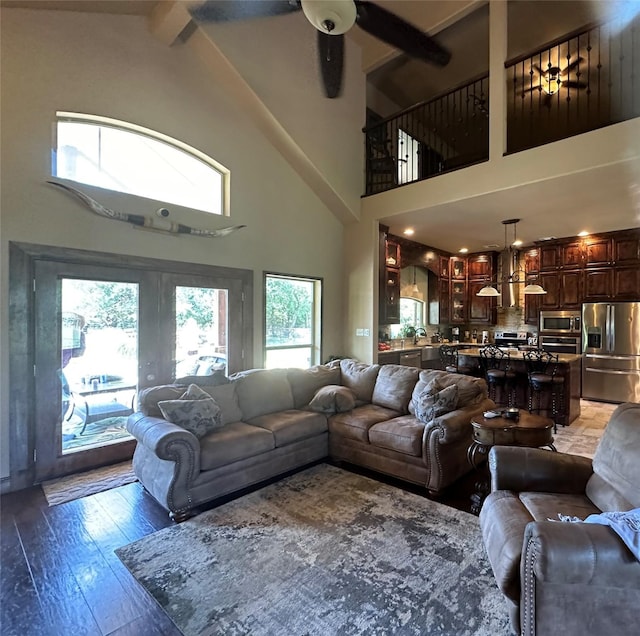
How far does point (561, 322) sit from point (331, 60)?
655cm

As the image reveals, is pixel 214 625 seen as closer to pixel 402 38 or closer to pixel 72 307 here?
pixel 72 307

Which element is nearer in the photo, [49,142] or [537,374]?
[49,142]

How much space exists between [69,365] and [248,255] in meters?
2.44

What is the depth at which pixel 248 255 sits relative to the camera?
195 inches

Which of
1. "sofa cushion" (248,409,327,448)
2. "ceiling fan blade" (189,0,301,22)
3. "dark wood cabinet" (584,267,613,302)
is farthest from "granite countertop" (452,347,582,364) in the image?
"ceiling fan blade" (189,0,301,22)

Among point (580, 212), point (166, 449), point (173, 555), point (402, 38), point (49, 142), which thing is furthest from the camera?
point (580, 212)

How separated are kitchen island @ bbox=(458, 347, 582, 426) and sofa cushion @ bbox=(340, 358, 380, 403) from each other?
7.42ft

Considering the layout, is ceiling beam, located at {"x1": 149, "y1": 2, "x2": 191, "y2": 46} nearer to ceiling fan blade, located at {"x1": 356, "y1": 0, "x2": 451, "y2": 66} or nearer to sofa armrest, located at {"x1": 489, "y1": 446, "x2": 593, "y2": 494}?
ceiling fan blade, located at {"x1": 356, "y1": 0, "x2": 451, "y2": 66}

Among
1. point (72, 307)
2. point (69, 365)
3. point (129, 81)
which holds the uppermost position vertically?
point (129, 81)

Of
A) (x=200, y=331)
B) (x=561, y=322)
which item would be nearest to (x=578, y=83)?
(x=561, y=322)

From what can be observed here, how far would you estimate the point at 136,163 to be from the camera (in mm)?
4035

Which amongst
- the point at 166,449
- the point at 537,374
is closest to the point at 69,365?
the point at 166,449

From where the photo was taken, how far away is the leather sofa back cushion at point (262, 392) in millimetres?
3641

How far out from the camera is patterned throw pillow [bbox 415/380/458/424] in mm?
3219
